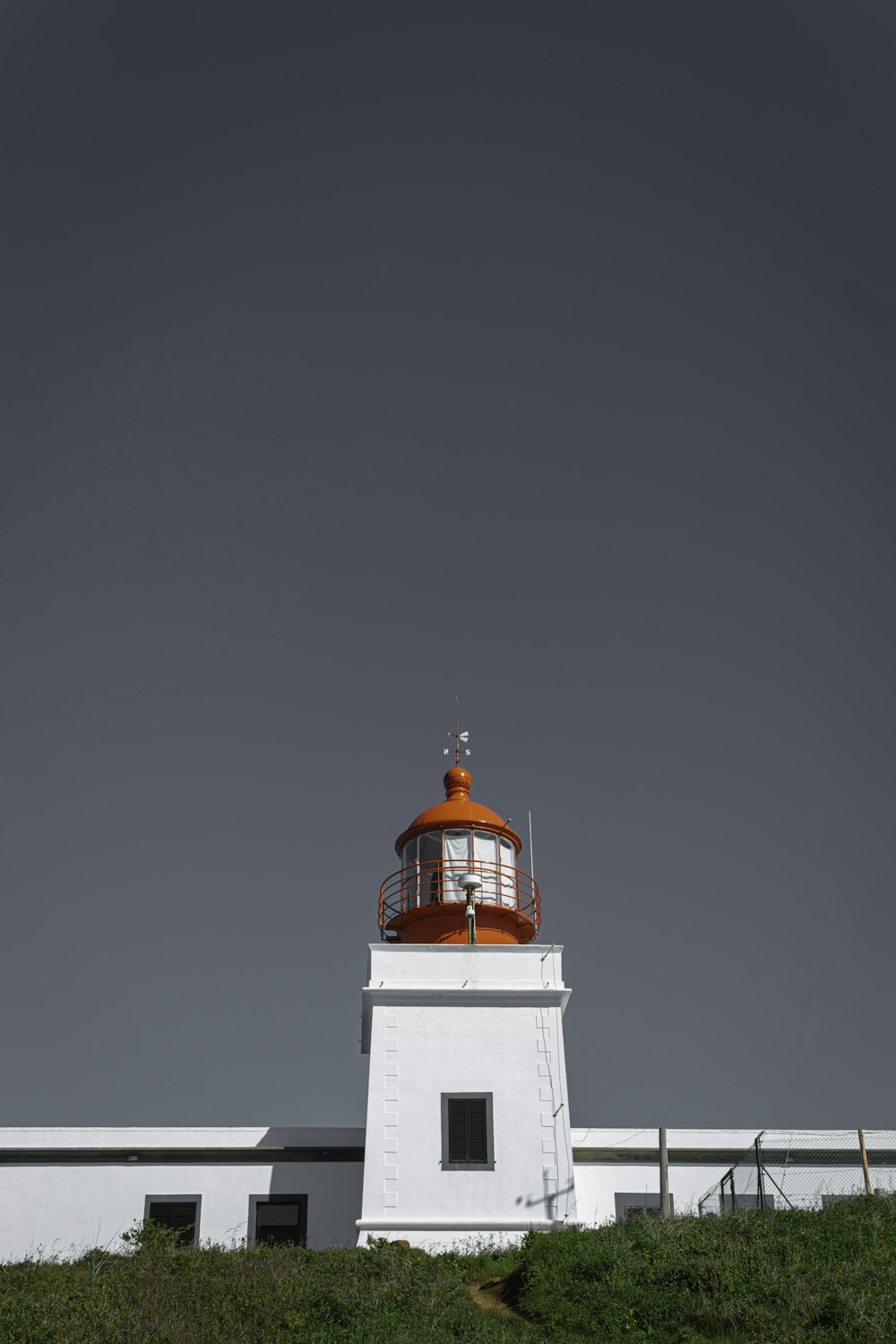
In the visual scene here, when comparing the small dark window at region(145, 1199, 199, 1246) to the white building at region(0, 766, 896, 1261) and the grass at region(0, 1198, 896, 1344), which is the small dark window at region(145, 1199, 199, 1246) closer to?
the white building at region(0, 766, 896, 1261)

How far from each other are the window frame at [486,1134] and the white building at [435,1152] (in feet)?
0.08

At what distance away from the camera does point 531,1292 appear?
16.2 m

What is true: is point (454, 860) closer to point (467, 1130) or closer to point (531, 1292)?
point (467, 1130)

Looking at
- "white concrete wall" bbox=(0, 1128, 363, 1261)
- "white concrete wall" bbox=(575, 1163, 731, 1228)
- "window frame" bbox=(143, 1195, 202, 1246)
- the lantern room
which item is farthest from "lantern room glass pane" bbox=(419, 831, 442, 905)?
"window frame" bbox=(143, 1195, 202, 1246)

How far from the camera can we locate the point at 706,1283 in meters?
15.2

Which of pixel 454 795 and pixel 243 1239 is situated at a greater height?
pixel 454 795

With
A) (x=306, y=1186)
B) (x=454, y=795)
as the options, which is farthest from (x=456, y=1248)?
(x=454, y=795)

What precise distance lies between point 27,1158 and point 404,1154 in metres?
7.94

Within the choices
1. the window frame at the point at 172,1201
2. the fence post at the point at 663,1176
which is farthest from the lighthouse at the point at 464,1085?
the window frame at the point at 172,1201

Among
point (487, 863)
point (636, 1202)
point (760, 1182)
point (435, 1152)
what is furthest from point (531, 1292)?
point (487, 863)

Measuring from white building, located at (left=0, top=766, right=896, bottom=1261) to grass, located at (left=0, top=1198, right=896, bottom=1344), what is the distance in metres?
2.20

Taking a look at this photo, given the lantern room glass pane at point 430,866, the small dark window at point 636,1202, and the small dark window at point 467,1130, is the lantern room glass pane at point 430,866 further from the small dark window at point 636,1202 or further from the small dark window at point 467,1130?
the small dark window at point 636,1202

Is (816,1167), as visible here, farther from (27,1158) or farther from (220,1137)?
(27,1158)

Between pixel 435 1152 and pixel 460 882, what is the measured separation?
17.2 feet
